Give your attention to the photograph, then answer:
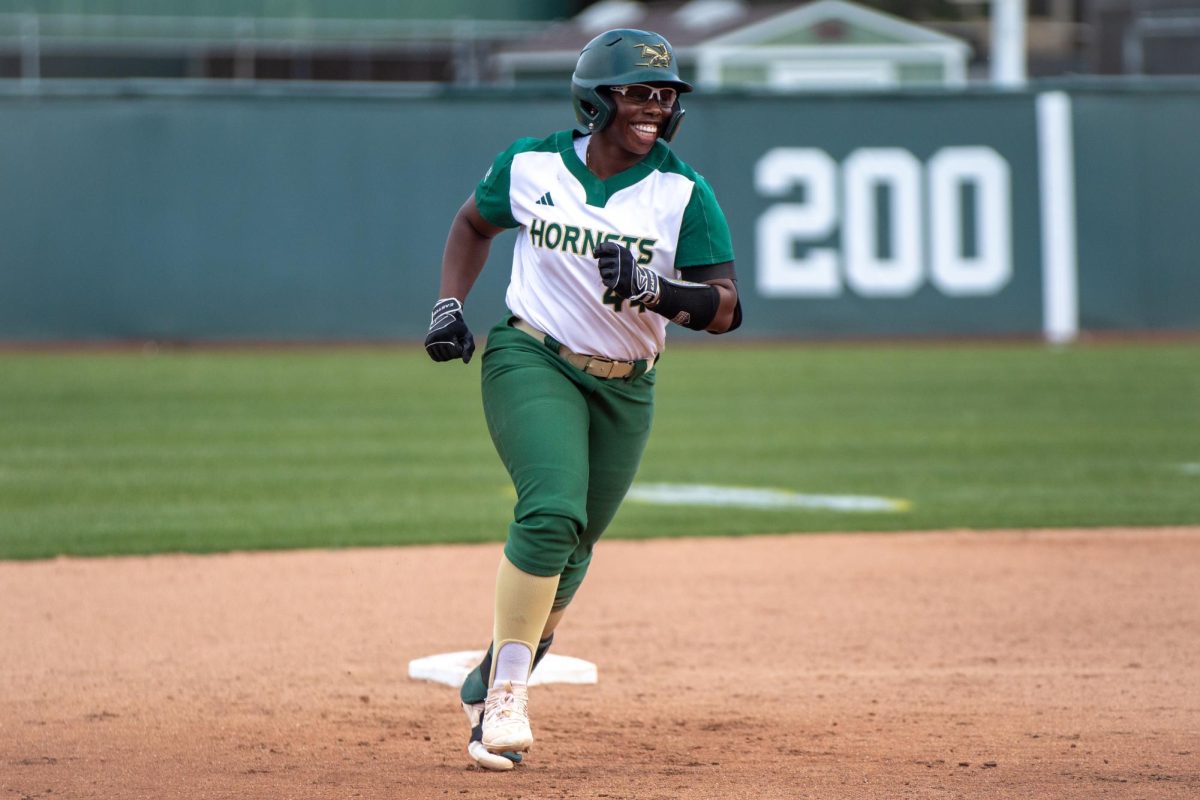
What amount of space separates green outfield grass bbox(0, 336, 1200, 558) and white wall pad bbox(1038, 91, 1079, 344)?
1.12 metres

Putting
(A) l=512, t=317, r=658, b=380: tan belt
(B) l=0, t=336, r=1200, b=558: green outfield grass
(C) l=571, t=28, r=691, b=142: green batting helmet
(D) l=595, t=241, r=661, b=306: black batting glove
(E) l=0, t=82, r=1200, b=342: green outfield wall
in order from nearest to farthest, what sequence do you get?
(D) l=595, t=241, r=661, b=306: black batting glove < (C) l=571, t=28, r=691, b=142: green batting helmet < (A) l=512, t=317, r=658, b=380: tan belt < (B) l=0, t=336, r=1200, b=558: green outfield grass < (E) l=0, t=82, r=1200, b=342: green outfield wall

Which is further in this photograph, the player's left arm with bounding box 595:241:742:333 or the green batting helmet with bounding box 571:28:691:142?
the green batting helmet with bounding box 571:28:691:142

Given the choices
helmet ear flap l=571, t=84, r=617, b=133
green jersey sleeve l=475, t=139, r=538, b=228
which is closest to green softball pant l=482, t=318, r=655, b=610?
green jersey sleeve l=475, t=139, r=538, b=228

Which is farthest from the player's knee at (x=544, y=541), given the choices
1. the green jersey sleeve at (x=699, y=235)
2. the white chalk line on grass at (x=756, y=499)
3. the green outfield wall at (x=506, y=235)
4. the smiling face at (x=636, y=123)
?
the green outfield wall at (x=506, y=235)

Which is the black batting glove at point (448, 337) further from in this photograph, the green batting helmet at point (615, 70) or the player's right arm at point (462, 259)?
the green batting helmet at point (615, 70)

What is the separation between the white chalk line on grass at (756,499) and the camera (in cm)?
891

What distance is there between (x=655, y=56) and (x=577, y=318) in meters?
0.72

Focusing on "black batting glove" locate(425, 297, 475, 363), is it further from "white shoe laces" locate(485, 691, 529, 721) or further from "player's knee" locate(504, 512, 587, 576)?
"white shoe laces" locate(485, 691, 529, 721)

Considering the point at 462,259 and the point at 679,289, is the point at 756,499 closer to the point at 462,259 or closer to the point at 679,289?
the point at 462,259

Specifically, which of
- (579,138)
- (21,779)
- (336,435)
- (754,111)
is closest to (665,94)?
(579,138)

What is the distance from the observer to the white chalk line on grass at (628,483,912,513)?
29.2ft

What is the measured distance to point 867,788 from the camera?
4.01 meters


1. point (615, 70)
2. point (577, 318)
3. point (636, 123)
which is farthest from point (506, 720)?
point (615, 70)

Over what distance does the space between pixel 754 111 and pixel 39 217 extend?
7279 millimetres
